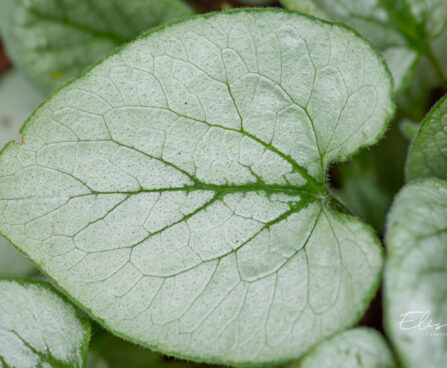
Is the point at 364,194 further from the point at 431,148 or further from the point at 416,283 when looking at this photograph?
the point at 416,283

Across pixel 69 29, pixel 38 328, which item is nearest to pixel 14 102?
pixel 69 29

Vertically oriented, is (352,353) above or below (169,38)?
below

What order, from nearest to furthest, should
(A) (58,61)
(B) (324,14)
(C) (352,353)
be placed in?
(C) (352,353)
(B) (324,14)
(A) (58,61)

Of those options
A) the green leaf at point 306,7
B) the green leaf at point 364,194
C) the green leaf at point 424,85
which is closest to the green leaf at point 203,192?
the green leaf at point 306,7

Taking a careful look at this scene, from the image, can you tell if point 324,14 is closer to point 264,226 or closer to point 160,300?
point 264,226

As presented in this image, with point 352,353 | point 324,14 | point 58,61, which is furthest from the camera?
point 58,61

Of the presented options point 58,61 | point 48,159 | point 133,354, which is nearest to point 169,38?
point 48,159

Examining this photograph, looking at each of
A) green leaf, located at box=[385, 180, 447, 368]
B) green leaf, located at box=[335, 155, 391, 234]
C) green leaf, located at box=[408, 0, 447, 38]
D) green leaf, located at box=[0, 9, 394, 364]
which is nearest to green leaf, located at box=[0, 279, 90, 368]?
green leaf, located at box=[0, 9, 394, 364]
